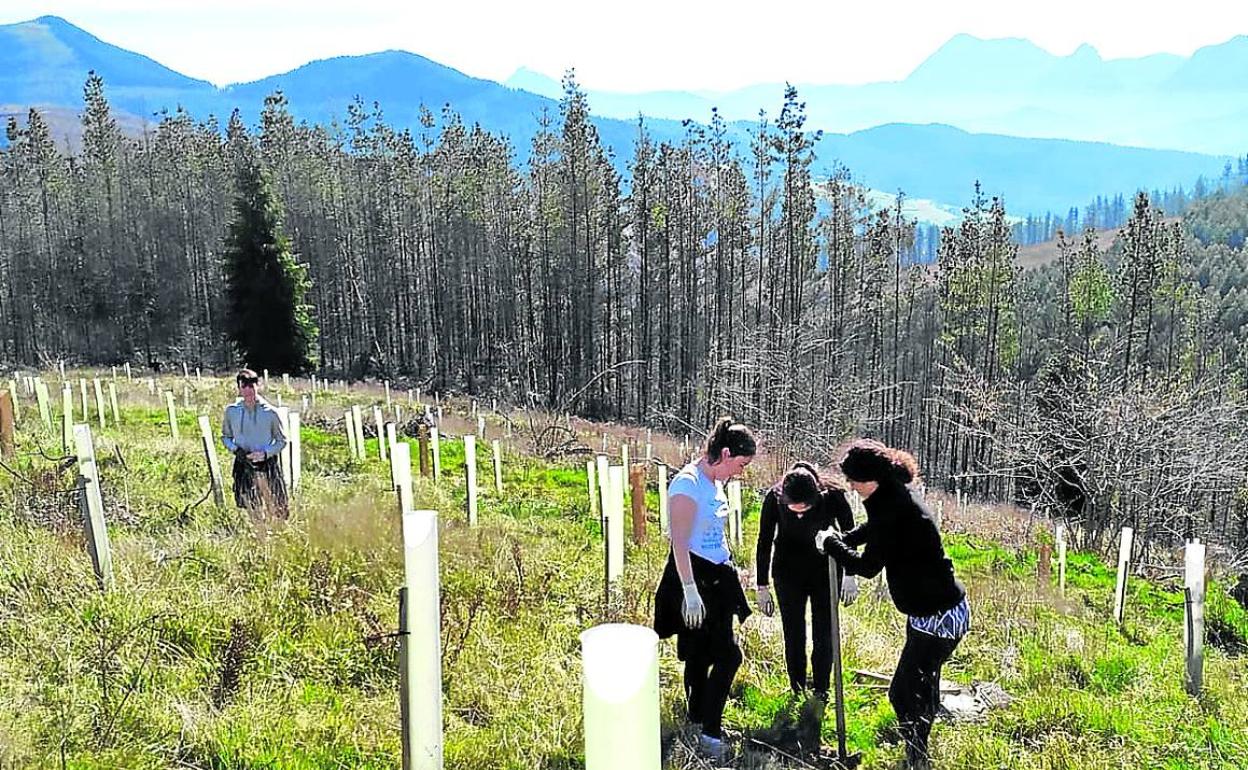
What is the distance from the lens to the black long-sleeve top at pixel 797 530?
19.1ft

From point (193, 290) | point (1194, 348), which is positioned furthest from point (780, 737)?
point (1194, 348)

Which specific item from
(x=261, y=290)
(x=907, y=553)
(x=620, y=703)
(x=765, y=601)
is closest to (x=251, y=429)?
(x=765, y=601)

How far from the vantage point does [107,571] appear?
5.33 m

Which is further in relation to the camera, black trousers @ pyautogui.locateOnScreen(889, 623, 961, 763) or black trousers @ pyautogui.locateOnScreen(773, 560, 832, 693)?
black trousers @ pyautogui.locateOnScreen(773, 560, 832, 693)

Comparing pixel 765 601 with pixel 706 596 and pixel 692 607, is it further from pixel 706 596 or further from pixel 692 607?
pixel 692 607

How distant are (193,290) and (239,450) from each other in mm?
50935

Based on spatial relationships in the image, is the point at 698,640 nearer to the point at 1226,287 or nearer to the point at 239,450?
the point at 239,450

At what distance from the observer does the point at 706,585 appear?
516 centimetres

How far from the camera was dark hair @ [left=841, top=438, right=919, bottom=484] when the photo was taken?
4.87 m

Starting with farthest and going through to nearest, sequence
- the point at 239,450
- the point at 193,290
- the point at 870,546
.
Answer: the point at 193,290
the point at 239,450
the point at 870,546

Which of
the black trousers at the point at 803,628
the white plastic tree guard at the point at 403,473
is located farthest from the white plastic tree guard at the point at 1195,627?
the white plastic tree guard at the point at 403,473

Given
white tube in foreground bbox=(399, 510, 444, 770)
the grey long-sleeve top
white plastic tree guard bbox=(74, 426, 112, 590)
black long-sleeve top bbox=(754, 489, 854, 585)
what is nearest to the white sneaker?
black long-sleeve top bbox=(754, 489, 854, 585)

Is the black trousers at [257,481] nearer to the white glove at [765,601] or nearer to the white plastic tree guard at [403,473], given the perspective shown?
the white plastic tree guard at [403,473]

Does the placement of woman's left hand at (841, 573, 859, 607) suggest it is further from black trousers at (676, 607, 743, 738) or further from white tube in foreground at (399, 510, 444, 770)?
white tube in foreground at (399, 510, 444, 770)
